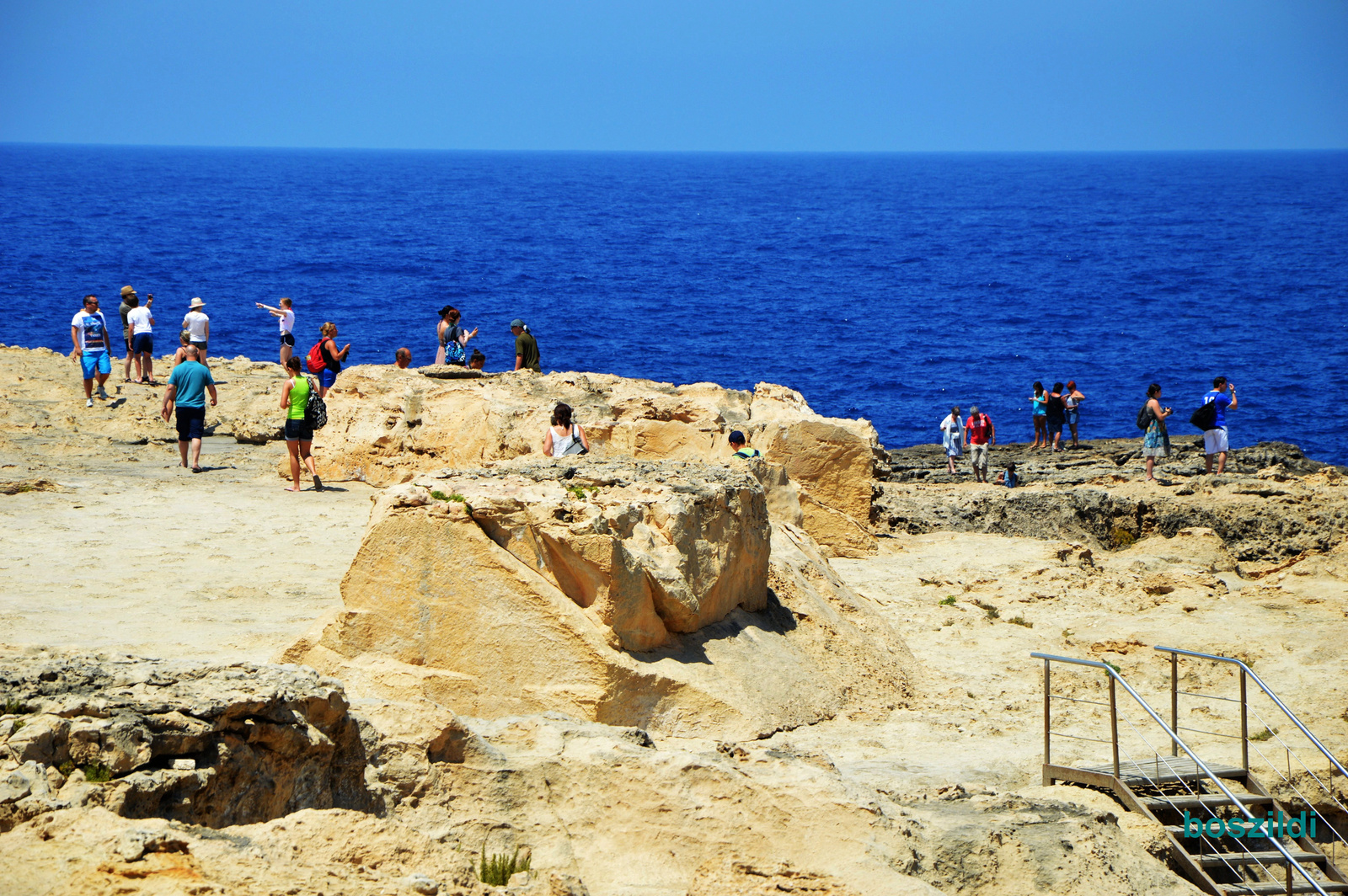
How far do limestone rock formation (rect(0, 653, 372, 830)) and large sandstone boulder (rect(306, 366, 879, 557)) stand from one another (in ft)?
26.6

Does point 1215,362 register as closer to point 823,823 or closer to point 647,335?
point 647,335

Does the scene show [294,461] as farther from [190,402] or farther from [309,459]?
[190,402]

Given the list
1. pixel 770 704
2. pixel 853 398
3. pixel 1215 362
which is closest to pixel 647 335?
pixel 853 398

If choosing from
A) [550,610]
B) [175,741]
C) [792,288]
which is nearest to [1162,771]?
[550,610]

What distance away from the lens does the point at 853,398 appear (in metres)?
37.1

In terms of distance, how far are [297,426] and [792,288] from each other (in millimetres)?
50878

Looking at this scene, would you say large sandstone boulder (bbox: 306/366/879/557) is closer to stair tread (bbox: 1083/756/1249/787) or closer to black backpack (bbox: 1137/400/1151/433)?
stair tread (bbox: 1083/756/1249/787)

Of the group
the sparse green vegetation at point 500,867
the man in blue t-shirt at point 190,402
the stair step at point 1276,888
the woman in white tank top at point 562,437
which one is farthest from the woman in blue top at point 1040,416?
the sparse green vegetation at point 500,867

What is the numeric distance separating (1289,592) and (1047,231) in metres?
90.3

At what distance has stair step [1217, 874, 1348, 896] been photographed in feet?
23.7

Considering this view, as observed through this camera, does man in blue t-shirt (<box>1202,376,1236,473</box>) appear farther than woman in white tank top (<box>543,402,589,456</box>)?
Yes

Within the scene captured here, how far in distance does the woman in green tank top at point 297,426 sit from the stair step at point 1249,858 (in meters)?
10.5

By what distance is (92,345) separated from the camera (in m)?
17.6

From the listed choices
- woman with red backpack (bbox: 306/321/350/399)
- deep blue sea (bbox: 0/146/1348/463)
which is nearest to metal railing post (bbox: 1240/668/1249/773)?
woman with red backpack (bbox: 306/321/350/399)
